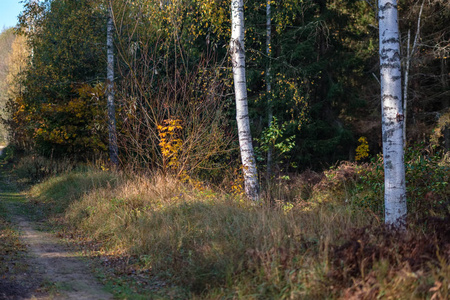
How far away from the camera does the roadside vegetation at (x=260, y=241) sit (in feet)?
14.5

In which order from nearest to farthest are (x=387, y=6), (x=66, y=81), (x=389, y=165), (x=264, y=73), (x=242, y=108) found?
(x=389, y=165) < (x=387, y=6) < (x=242, y=108) < (x=66, y=81) < (x=264, y=73)

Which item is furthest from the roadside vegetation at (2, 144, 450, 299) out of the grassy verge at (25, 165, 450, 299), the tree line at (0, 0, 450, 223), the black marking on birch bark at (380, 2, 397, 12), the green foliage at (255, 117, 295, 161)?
the tree line at (0, 0, 450, 223)

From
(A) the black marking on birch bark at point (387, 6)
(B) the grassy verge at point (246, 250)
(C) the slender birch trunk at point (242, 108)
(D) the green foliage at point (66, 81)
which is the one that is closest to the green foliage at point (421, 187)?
(B) the grassy verge at point (246, 250)

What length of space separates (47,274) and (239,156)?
802 cm

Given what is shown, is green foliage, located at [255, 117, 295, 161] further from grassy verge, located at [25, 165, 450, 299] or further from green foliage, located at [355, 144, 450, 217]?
green foliage, located at [355, 144, 450, 217]

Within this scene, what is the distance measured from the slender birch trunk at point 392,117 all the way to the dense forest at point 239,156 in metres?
0.05

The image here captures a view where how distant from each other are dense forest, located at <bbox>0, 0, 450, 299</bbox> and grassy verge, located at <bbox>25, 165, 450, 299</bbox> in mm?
25

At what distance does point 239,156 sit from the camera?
13.5 m

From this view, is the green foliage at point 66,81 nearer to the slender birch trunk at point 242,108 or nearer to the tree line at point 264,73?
the tree line at point 264,73

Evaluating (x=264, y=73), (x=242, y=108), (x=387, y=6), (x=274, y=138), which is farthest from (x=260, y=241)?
(x=264, y=73)

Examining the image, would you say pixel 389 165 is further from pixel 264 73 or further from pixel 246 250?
pixel 264 73

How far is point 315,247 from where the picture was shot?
17.0ft

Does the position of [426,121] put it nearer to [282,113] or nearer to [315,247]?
[282,113]

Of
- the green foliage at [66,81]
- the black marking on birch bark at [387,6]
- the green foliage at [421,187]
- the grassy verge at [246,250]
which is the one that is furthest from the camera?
the green foliage at [66,81]
